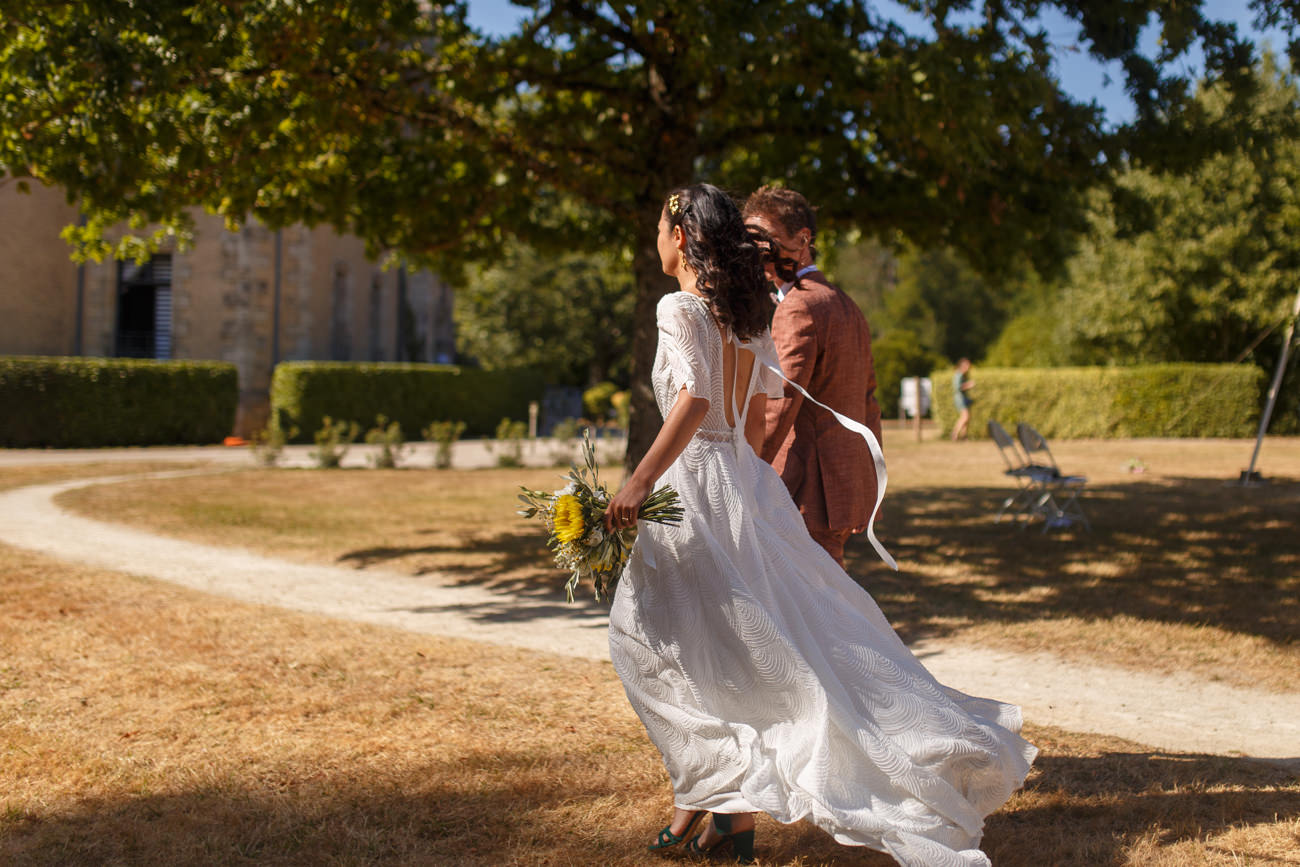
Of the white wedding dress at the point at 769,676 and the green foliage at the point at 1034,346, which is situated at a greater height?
the green foliage at the point at 1034,346

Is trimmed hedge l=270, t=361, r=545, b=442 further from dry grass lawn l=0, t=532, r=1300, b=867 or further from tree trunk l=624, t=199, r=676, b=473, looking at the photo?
dry grass lawn l=0, t=532, r=1300, b=867

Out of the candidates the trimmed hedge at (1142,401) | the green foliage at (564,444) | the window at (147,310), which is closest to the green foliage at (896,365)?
the trimmed hedge at (1142,401)

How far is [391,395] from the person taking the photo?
2450 centimetres

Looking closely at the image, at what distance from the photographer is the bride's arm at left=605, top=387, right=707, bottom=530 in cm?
279

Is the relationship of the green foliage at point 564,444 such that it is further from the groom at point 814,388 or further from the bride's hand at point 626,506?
the bride's hand at point 626,506

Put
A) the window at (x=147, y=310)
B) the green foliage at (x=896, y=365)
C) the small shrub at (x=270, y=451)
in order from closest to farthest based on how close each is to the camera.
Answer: the small shrub at (x=270, y=451) < the window at (x=147, y=310) < the green foliage at (x=896, y=365)

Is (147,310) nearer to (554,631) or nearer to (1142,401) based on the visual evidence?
(554,631)

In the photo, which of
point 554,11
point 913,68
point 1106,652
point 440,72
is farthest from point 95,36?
point 1106,652

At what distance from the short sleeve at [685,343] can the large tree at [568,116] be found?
419 cm

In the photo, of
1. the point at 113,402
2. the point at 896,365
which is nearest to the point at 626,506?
the point at 113,402

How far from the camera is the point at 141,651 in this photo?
17.3 feet

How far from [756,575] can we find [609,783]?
1165mm

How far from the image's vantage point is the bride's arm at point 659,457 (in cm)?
279

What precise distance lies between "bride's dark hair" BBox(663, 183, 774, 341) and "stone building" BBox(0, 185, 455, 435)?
71.0 ft
